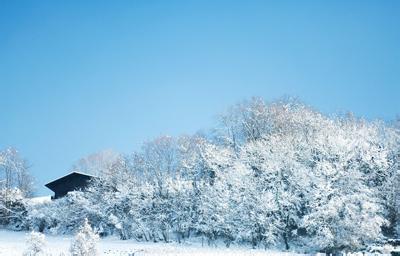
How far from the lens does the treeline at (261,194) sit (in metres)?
46.3

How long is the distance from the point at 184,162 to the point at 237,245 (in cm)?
1792

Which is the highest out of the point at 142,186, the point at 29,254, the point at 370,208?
the point at 142,186

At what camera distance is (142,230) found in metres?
55.9

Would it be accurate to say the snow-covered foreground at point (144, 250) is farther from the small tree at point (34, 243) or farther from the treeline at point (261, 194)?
the treeline at point (261, 194)

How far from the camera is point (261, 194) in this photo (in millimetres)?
51656

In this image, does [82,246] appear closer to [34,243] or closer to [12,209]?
[34,243]

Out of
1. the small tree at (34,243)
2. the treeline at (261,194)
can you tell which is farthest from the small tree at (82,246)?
the treeline at (261,194)

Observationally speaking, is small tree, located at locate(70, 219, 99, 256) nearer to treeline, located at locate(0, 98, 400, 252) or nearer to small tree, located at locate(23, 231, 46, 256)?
small tree, located at locate(23, 231, 46, 256)

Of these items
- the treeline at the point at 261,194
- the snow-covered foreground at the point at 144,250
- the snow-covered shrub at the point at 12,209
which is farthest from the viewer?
the snow-covered shrub at the point at 12,209

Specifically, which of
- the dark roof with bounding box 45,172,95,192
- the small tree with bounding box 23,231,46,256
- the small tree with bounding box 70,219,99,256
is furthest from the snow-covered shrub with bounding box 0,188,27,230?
the small tree with bounding box 70,219,99,256

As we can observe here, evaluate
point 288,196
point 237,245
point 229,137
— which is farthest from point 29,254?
point 229,137

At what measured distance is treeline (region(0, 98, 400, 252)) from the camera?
46.3 metres

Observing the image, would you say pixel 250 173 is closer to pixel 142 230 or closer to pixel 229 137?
pixel 142 230

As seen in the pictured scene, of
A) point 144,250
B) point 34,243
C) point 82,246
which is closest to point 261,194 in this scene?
point 144,250
